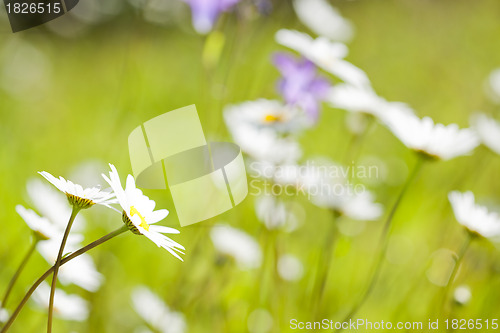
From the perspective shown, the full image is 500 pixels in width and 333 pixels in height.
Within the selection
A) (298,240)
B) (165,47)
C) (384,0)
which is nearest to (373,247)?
(298,240)

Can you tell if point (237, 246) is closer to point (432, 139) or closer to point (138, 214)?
point (432, 139)

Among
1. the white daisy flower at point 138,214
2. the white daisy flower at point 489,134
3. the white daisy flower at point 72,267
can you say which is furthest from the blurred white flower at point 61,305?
the white daisy flower at point 489,134

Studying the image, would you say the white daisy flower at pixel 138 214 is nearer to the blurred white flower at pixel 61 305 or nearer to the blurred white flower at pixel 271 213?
the blurred white flower at pixel 61 305


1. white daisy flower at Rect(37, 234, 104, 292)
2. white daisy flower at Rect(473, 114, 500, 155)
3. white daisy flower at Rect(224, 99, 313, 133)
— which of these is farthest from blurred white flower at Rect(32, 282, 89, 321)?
white daisy flower at Rect(473, 114, 500, 155)
